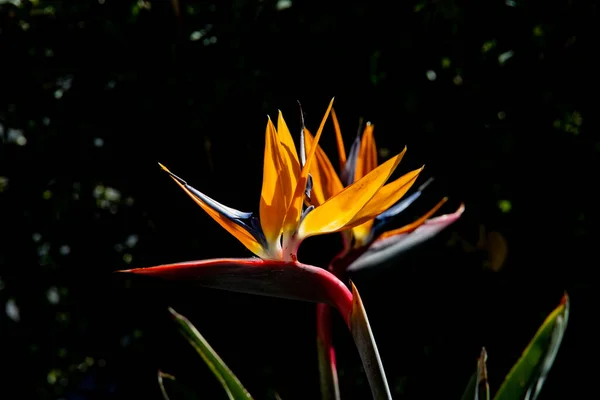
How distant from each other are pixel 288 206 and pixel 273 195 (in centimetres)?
2

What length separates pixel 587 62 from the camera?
0.95 meters

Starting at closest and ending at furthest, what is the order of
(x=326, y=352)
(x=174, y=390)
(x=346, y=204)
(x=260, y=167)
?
(x=346, y=204), (x=326, y=352), (x=174, y=390), (x=260, y=167)

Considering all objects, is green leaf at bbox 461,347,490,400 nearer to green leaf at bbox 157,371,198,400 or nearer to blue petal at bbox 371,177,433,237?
blue petal at bbox 371,177,433,237

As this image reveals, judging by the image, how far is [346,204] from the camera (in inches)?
21.2

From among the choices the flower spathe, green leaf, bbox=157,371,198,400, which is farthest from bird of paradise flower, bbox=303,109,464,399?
green leaf, bbox=157,371,198,400

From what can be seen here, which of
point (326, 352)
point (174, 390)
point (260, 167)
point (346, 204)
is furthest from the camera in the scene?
point (260, 167)

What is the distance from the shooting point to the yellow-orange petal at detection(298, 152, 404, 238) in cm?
52

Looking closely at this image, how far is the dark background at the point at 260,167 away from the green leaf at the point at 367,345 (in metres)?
0.32

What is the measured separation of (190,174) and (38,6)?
33cm

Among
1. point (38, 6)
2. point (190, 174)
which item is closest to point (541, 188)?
point (190, 174)

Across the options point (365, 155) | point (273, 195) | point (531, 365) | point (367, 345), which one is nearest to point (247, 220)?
point (273, 195)

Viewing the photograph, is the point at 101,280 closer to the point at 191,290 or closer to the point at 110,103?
the point at 191,290

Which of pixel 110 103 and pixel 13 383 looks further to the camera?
pixel 13 383

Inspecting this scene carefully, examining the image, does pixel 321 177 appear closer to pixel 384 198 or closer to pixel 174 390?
pixel 384 198
